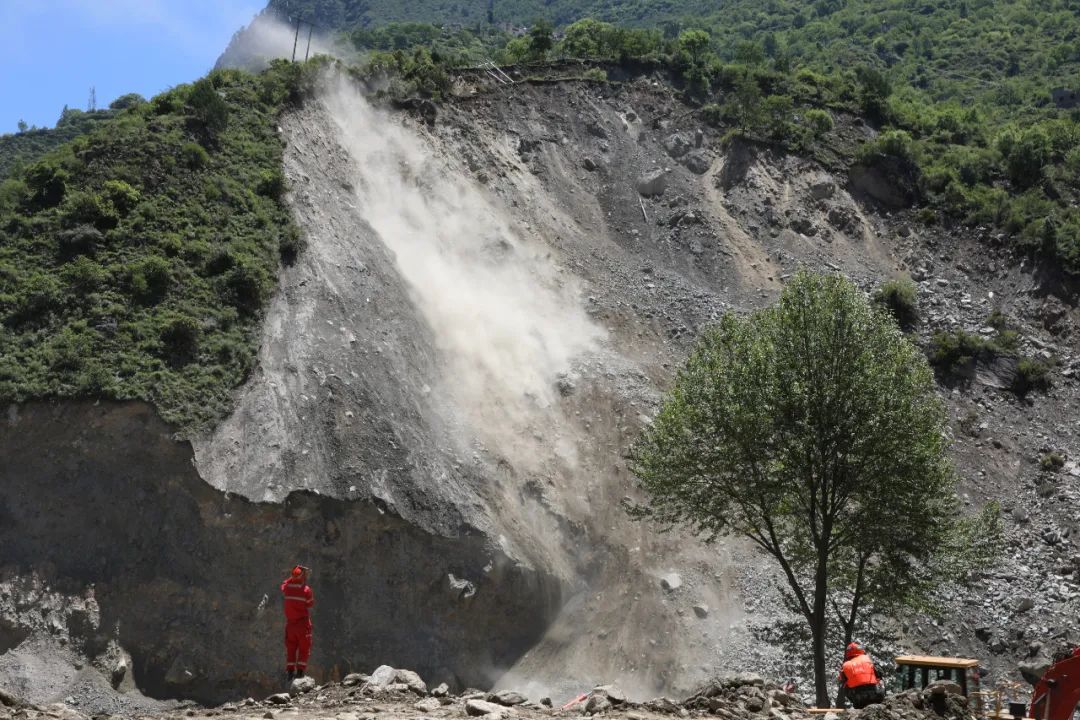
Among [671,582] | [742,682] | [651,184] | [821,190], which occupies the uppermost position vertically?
[821,190]

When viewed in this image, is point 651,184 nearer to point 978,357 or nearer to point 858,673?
point 978,357

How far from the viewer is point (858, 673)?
15281 millimetres

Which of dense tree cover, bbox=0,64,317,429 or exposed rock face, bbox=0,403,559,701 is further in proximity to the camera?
dense tree cover, bbox=0,64,317,429

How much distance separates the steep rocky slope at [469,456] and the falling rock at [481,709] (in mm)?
12695

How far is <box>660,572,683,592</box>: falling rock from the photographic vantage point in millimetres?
28719

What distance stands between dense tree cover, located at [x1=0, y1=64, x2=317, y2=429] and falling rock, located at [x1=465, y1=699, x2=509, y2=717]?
1607 centimetres

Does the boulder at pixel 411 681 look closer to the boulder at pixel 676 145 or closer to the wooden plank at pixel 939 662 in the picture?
the wooden plank at pixel 939 662

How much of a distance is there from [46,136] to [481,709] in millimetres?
68191

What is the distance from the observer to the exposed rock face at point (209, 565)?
25.7 m

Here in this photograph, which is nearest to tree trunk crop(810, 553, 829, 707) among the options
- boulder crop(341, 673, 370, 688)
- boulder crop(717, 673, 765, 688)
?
boulder crop(717, 673, 765, 688)

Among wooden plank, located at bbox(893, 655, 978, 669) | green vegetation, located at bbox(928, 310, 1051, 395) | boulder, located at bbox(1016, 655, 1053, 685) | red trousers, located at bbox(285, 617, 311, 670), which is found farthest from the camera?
green vegetation, located at bbox(928, 310, 1051, 395)

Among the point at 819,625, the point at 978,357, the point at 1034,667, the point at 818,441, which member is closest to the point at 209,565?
the point at 819,625

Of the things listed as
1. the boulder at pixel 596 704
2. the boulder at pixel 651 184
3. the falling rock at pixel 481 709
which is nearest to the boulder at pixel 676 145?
the boulder at pixel 651 184

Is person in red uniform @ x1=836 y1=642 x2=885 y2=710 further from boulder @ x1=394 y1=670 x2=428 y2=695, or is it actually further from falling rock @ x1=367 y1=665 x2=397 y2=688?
falling rock @ x1=367 y1=665 x2=397 y2=688
